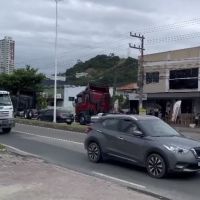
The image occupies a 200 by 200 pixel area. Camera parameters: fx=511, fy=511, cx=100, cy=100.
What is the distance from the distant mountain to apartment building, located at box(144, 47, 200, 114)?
70.2 ft

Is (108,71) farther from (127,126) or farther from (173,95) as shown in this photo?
(127,126)

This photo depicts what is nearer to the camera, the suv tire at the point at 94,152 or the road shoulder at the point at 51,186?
the road shoulder at the point at 51,186

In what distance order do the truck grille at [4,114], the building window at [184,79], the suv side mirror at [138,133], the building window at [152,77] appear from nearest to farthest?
1. the suv side mirror at [138,133]
2. the truck grille at [4,114]
3. the building window at [184,79]
4. the building window at [152,77]

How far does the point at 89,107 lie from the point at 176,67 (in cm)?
1311

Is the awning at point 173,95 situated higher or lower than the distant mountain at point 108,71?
lower

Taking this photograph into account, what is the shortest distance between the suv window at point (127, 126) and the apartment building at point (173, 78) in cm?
3600

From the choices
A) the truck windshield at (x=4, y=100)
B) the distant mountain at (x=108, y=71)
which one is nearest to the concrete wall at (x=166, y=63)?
the distant mountain at (x=108, y=71)

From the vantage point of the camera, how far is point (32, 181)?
35.1 ft

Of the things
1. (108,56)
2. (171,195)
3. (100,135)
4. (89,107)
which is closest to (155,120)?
(100,135)

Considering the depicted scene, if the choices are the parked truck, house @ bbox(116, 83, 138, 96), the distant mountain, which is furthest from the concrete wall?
the distant mountain

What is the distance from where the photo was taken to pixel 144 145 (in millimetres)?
12867

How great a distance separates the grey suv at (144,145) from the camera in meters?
12.1

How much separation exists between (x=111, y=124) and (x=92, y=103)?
3037cm

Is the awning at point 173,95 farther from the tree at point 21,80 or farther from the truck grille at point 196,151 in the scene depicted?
the truck grille at point 196,151
